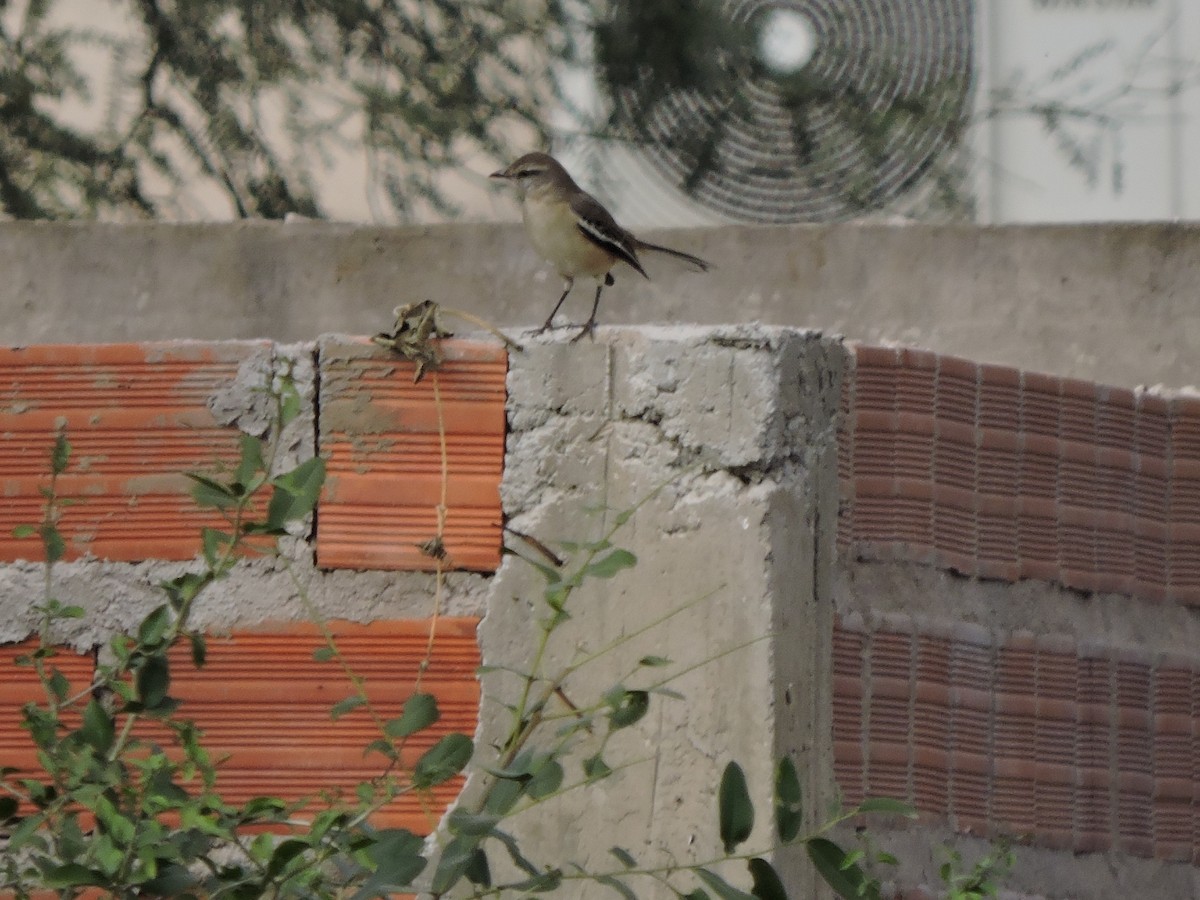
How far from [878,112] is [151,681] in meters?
5.13

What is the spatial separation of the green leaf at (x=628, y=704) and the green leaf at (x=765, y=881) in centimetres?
19

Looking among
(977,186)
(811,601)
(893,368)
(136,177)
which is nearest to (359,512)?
(811,601)

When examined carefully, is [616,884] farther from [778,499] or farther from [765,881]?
[778,499]

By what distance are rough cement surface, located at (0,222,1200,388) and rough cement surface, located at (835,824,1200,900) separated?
1.04 meters

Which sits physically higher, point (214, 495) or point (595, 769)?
point (214, 495)

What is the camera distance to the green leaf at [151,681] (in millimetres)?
2020

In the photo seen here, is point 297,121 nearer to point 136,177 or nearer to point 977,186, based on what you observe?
point 136,177

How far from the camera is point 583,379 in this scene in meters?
2.71

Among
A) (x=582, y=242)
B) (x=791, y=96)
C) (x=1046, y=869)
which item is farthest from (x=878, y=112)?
(x=1046, y=869)

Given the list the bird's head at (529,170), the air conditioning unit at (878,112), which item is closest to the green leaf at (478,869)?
the bird's head at (529,170)

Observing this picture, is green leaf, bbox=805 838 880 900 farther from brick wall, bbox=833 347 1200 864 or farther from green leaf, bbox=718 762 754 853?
brick wall, bbox=833 347 1200 864

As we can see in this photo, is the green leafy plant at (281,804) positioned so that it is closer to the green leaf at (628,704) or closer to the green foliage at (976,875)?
the green leaf at (628,704)

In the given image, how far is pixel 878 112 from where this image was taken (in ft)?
22.2

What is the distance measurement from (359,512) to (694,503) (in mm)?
470
